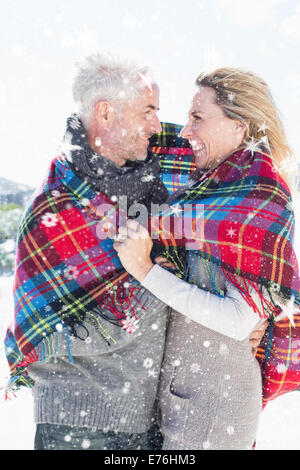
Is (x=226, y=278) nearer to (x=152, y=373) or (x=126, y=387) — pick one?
(x=152, y=373)

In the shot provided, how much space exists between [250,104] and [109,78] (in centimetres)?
65

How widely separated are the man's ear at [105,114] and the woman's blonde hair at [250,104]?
491 millimetres

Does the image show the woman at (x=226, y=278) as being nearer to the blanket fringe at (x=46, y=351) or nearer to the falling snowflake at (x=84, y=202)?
the falling snowflake at (x=84, y=202)

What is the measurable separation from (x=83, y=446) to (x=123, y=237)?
32.7 inches

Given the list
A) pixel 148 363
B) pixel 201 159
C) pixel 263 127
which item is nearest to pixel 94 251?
pixel 148 363

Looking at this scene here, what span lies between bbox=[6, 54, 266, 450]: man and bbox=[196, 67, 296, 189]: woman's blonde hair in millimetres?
603

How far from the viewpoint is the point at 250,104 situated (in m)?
1.96

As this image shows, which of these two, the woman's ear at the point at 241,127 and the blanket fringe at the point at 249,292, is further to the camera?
the woman's ear at the point at 241,127

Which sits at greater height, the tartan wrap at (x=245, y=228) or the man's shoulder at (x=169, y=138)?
the man's shoulder at (x=169, y=138)

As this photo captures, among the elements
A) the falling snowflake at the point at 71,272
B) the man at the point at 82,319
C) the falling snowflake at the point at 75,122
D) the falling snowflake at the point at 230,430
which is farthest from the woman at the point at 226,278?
the falling snowflake at the point at 75,122

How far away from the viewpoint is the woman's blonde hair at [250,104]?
1953 millimetres

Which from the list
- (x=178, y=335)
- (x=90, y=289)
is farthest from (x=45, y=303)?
(x=178, y=335)

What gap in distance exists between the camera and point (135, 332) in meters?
1.75

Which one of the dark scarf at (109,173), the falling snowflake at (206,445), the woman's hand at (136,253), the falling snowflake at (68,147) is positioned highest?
the falling snowflake at (68,147)
